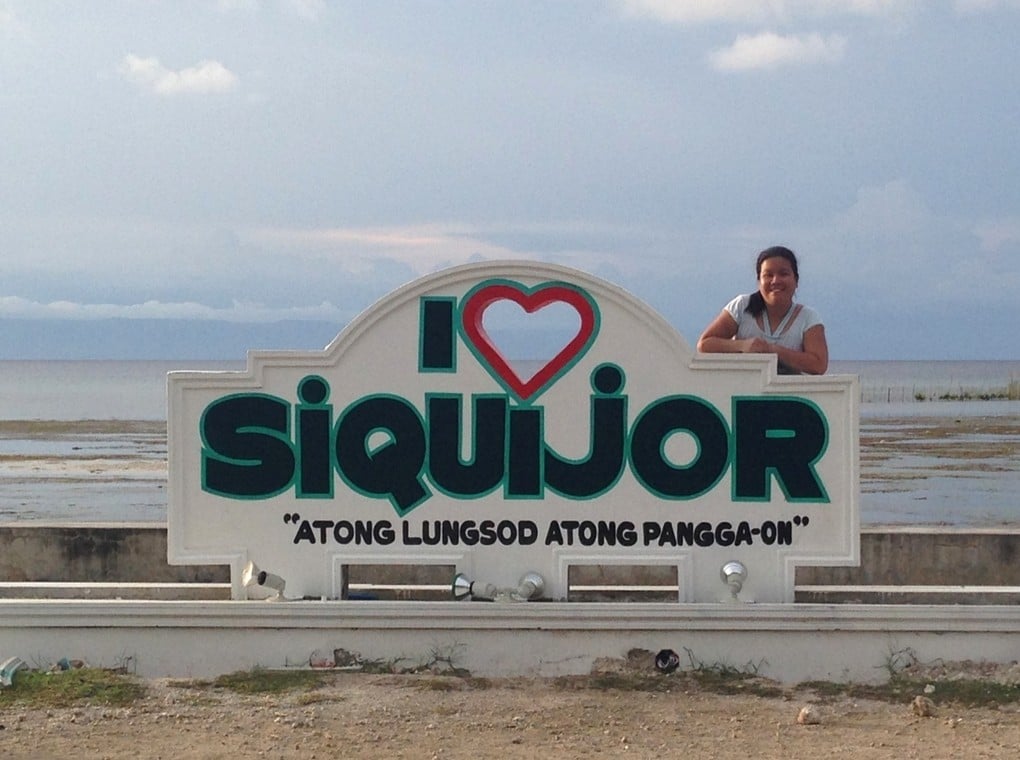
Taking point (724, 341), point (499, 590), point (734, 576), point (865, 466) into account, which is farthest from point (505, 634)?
point (865, 466)

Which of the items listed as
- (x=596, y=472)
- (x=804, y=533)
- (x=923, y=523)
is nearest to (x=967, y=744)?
(x=804, y=533)

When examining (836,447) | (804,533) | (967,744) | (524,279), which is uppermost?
(524,279)

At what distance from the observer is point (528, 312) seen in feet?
24.2

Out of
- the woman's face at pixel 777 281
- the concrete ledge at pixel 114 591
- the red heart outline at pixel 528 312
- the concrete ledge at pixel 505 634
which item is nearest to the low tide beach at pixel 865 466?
the concrete ledge at pixel 114 591

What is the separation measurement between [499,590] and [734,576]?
138 centimetres

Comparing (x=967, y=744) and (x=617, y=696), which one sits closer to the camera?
(x=967, y=744)

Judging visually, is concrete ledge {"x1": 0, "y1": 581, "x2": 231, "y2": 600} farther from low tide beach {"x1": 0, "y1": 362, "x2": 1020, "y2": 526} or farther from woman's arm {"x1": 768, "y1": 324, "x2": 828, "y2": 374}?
low tide beach {"x1": 0, "y1": 362, "x2": 1020, "y2": 526}

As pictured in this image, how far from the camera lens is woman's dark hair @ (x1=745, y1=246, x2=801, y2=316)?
745 cm

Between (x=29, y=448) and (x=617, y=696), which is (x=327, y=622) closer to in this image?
(x=617, y=696)

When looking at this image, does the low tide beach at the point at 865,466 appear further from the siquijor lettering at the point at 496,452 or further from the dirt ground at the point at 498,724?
the dirt ground at the point at 498,724

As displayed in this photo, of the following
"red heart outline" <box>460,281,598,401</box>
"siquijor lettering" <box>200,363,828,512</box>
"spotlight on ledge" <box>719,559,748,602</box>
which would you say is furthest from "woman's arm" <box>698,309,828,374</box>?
"spotlight on ledge" <box>719,559,748,602</box>

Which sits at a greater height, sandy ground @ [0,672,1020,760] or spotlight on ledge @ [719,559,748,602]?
spotlight on ledge @ [719,559,748,602]

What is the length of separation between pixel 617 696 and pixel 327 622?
1.74 meters

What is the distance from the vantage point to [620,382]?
7.35 metres
